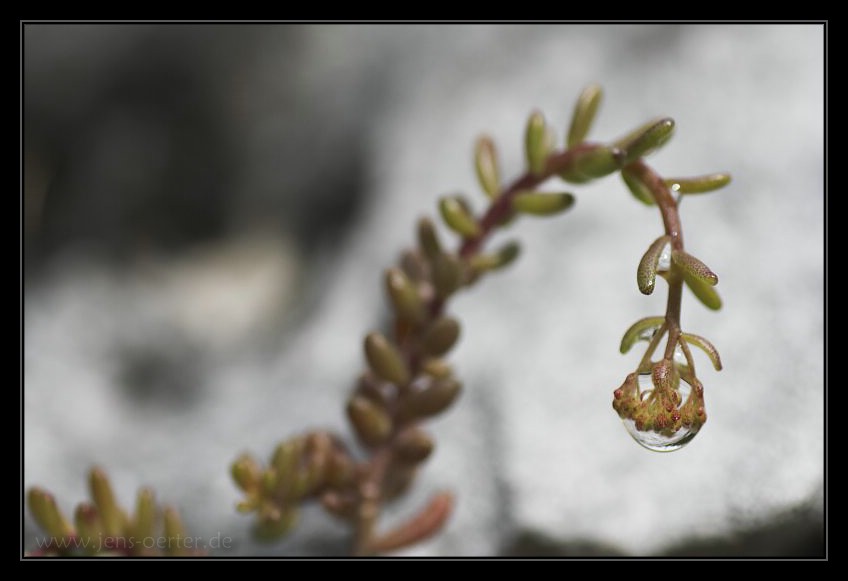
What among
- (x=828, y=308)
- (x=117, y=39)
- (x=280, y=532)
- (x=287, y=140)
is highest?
(x=117, y=39)

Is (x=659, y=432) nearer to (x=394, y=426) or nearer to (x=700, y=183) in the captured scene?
(x=700, y=183)

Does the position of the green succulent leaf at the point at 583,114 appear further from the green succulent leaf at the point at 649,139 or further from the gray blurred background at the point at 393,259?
the gray blurred background at the point at 393,259

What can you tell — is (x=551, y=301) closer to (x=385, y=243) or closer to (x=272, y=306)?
(x=385, y=243)

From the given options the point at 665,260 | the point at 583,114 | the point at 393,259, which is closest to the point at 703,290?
the point at 665,260

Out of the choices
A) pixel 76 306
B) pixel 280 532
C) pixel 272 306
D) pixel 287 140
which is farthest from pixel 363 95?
pixel 280 532

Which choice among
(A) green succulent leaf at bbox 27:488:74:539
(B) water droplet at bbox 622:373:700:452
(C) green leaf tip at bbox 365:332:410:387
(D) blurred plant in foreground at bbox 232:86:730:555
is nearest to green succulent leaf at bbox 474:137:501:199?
(D) blurred plant in foreground at bbox 232:86:730:555

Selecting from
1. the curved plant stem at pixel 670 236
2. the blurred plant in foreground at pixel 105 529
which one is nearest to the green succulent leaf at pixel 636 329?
the curved plant stem at pixel 670 236
